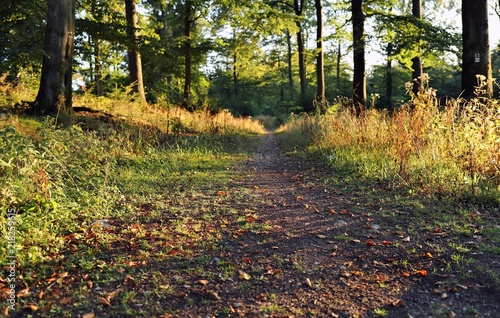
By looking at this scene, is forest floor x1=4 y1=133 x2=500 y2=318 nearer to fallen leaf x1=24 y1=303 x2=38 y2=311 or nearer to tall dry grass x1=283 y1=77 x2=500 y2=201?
fallen leaf x1=24 y1=303 x2=38 y2=311

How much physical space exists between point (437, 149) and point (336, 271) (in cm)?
371

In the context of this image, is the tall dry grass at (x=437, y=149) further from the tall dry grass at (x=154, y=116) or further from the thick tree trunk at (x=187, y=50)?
the thick tree trunk at (x=187, y=50)

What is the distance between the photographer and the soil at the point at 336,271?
7.89 ft

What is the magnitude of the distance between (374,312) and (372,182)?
3671 millimetres

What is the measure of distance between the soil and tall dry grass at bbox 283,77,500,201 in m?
1.06

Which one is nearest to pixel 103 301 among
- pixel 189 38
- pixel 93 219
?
pixel 93 219

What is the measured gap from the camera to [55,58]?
8062 millimetres

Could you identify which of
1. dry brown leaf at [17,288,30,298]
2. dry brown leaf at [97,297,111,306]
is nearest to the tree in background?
dry brown leaf at [17,288,30,298]

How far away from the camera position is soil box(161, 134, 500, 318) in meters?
2.40

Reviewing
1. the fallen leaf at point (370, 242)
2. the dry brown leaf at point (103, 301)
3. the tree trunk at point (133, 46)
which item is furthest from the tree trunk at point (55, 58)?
the fallen leaf at point (370, 242)

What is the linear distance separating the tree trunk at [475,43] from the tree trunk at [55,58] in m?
8.78

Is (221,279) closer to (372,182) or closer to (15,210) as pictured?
(15,210)

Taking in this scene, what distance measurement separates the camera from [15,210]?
3.21 meters

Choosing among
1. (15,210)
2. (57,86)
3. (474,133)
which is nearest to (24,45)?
(57,86)
